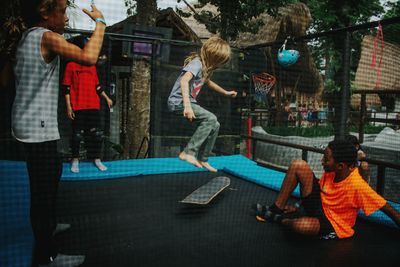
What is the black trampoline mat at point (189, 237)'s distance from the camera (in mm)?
1389

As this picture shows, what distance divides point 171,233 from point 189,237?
0.33 ft

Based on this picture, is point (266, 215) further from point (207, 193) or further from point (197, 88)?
point (197, 88)

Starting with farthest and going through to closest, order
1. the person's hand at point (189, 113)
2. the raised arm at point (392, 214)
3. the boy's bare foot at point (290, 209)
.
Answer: the boy's bare foot at point (290, 209) < the person's hand at point (189, 113) < the raised arm at point (392, 214)

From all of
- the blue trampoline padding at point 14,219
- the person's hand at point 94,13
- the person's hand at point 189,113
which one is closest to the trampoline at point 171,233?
the blue trampoline padding at point 14,219

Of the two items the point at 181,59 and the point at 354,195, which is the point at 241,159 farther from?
the point at 354,195

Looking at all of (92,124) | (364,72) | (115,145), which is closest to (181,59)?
(115,145)

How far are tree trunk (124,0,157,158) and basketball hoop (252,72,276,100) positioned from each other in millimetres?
1259

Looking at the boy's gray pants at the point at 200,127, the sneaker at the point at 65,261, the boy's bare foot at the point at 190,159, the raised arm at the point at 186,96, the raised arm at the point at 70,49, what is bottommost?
the sneaker at the point at 65,261

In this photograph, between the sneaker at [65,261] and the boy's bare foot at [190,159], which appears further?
the boy's bare foot at [190,159]

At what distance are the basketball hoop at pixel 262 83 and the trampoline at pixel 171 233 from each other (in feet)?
5.33

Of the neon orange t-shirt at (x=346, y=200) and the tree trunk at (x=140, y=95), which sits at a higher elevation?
the tree trunk at (x=140, y=95)

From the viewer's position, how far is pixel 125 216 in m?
1.89

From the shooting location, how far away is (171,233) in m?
1.65

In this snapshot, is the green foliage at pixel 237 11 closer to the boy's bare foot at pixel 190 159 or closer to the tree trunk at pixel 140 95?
the tree trunk at pixel 140 95
